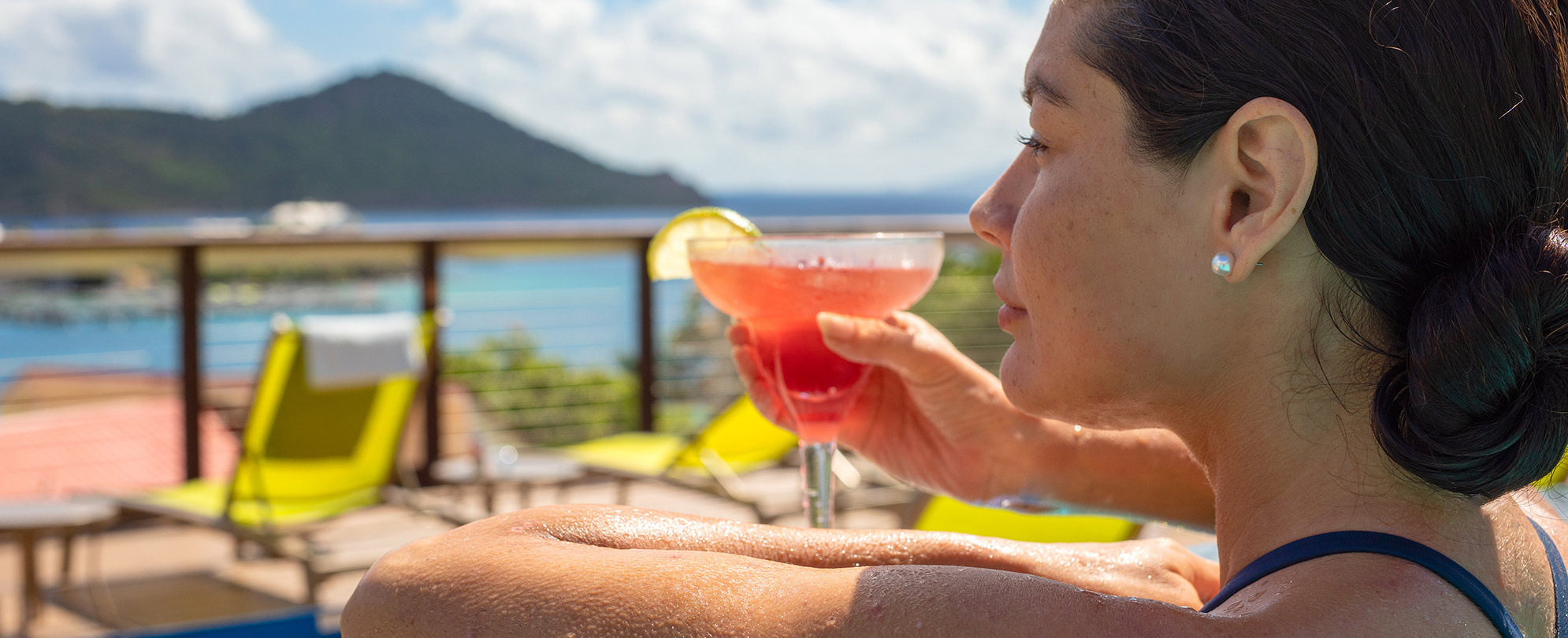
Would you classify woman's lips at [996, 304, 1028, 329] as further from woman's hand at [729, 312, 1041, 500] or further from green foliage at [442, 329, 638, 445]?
green foliage at [442, 329, 638, 445]

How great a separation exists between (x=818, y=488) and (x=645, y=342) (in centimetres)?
608

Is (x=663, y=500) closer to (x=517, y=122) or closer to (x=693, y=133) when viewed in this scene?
(x=517, y=122)

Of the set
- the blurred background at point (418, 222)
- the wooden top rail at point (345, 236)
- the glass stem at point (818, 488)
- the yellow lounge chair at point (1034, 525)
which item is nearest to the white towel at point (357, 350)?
the blurred background at point (418, 222)

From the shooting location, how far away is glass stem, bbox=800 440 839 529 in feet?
3.66

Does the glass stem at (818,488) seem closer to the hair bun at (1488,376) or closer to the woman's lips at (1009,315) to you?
the woman's lips at (1009,315)

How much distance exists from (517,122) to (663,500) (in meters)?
73.5

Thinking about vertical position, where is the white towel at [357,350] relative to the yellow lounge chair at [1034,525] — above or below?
above

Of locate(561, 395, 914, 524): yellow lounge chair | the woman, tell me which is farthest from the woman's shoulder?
locate(561, 395, 914, 524): yellow lounge chair

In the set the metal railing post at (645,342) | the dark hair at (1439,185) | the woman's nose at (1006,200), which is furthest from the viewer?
the metal railing post at (645,342)

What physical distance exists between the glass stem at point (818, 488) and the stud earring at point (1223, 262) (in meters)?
0.46

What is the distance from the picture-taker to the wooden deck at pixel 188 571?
4.63 m

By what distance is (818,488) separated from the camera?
1126mm

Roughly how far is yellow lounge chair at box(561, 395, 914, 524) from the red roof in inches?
78.8

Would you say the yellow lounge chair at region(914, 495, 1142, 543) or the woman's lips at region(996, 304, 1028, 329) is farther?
the yellow lounge chair at region(914, 495, 1142, 543)
